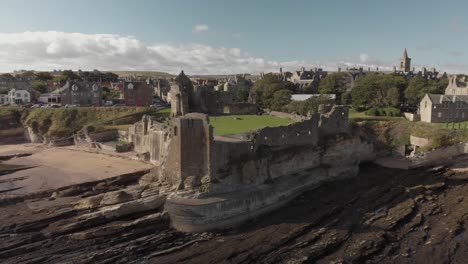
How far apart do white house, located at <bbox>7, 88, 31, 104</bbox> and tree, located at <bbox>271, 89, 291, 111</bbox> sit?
120 ft

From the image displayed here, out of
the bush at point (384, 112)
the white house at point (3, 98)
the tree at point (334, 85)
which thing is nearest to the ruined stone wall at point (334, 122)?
the bush at point (384, 112)

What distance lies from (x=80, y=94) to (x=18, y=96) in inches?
402

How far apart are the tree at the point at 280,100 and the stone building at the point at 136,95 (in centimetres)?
1922

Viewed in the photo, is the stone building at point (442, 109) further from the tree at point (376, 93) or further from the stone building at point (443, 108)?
the tree at point (376, 93)

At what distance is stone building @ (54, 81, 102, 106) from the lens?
53969 millimetres

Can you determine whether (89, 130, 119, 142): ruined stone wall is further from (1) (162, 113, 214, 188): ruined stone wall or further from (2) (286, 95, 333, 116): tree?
(2) (286, 95, 333, 116): tree

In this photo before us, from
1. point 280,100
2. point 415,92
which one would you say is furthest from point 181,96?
point 415,92

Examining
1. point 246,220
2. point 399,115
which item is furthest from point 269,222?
point 399,115

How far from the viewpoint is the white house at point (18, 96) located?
2242 inches

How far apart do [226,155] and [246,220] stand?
389 centimetres

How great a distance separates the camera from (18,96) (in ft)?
188

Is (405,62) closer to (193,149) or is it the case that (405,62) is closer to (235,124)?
(235,124)

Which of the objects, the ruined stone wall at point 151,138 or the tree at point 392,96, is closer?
the ruined stone wall at point 151,138

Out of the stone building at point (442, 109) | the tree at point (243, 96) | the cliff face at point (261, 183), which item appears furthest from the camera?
the tree at point (243, 96)
